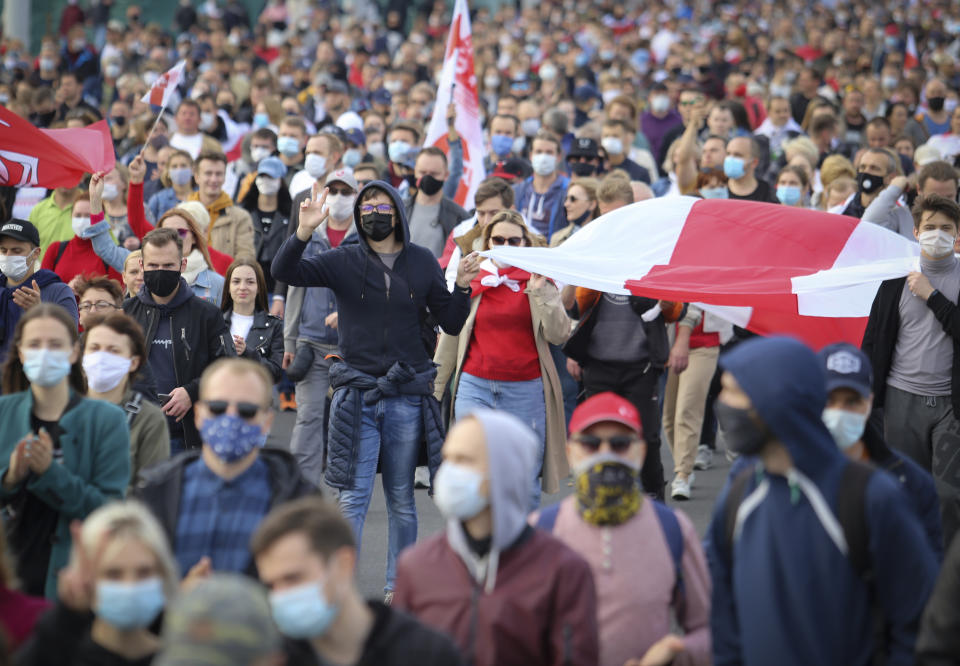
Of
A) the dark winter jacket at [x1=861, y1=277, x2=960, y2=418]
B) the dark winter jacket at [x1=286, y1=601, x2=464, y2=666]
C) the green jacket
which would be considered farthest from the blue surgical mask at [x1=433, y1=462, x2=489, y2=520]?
the dark winter jacket at [x1=861, y1=277, x2=960, y2=418]

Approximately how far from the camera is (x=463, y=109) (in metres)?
13.5

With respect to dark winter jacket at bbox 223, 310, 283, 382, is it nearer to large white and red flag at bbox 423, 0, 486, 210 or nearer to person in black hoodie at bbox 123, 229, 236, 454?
person in black hoodie at bbox 123, 229, 236, 454

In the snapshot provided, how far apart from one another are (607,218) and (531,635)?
15.6 feet

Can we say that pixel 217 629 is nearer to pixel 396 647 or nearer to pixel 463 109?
pixel 396 647

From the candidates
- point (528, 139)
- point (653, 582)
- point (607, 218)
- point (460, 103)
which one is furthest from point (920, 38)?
point (653, 582)

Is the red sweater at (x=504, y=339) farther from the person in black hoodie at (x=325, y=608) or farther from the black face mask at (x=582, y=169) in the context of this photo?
the black face mask at (x=582, y=169)

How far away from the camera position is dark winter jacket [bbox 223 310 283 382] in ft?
28.2

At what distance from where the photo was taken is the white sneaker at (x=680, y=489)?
9.64m

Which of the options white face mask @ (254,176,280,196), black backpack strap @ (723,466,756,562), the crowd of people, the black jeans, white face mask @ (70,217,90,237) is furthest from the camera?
white face mask @ (254,176,280,196)

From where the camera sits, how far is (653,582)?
464cm

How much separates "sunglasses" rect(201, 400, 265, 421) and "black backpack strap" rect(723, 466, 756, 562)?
1764mm

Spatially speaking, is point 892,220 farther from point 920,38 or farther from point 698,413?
point 920,38

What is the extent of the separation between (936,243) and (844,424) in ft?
8.40

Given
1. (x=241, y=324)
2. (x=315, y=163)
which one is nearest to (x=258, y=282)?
(x=241, y=324)
